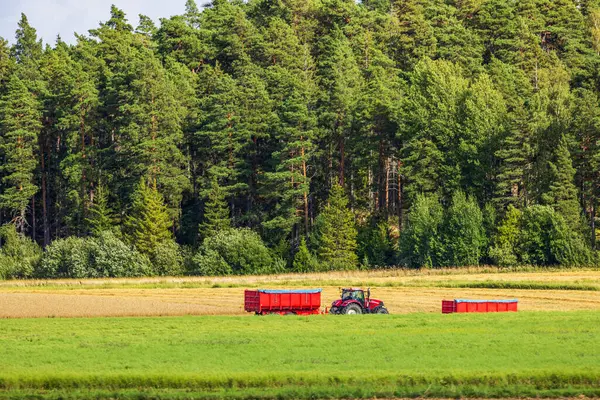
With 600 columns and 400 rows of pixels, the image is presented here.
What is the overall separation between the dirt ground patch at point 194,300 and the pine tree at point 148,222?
29.3 m

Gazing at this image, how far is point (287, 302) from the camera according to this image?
47469mm

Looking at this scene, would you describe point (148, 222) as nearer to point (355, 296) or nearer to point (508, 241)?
point (508, 241)

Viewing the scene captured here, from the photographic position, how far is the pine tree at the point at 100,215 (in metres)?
103

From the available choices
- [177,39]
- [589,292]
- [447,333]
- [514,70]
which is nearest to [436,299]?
[589,292]

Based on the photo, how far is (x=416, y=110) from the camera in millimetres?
98125

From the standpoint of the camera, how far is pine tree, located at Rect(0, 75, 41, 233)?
359 ft

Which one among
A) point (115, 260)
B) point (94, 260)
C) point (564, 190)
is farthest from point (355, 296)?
point (94, 260)

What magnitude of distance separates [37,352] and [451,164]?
6858 cm

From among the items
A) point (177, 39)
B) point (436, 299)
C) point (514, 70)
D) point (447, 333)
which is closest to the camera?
point (447, 333)

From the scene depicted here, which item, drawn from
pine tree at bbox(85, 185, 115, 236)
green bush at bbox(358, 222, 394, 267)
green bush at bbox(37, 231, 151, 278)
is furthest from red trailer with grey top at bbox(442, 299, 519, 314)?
pine tree at bbox(85, 185, 115, 236)

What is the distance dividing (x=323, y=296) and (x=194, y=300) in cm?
804

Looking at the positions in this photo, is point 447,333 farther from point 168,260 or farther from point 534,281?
point 168,260

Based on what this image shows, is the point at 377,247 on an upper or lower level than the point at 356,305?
upper

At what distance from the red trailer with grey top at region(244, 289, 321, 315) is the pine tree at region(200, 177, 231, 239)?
5303 cm
